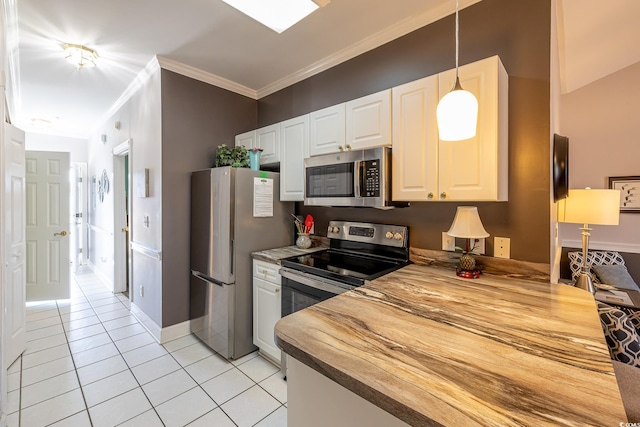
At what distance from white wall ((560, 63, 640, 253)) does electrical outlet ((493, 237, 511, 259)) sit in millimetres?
2830

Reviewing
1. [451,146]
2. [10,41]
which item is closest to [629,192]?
[451,146]

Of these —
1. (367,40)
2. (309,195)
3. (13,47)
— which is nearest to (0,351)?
(309,195)

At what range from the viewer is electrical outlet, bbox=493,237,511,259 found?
1.67 metres

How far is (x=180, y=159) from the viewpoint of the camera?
274 cm

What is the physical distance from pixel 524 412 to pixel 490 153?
127cm

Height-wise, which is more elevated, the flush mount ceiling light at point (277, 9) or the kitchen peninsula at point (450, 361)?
the flush mount ceiling light at point (277, 9)

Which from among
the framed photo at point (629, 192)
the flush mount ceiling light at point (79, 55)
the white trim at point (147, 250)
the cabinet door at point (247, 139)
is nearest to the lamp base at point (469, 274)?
the cabinet door at point (247, 139)

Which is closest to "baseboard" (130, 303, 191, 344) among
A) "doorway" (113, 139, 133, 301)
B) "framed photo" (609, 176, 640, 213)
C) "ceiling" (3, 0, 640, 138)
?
"doorway" (113, 139, 133, 301)

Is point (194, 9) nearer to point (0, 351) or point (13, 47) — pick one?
point (13, 47)

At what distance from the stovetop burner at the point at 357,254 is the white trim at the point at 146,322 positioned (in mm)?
1640

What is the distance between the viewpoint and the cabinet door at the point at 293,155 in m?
2.40

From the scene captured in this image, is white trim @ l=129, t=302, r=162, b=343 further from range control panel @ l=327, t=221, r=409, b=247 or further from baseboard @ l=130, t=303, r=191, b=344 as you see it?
range control panel @ l=327, t=221, r=409, b=247

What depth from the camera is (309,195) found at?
2.26m

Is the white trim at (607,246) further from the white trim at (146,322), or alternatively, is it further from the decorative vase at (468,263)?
the white trim at (146,322)
